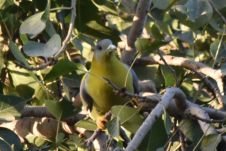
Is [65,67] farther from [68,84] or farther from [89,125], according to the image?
[68,84]

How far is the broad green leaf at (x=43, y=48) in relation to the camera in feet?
4.25

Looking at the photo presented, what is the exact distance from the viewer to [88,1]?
6.07 ft

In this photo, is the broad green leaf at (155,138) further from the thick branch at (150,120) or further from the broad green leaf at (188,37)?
the broad green leaf at (188,37)

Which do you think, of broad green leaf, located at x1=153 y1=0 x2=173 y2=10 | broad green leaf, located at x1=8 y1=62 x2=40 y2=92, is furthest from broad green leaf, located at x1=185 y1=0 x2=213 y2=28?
broad green leaf, located at x1=8 y1=62 x2=40 y2=92

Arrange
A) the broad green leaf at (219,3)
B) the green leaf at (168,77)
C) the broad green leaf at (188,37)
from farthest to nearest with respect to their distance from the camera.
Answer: the broad green leaf at (188,37) → the broad green leaf at (219,3) → the green leaf at (168,77)

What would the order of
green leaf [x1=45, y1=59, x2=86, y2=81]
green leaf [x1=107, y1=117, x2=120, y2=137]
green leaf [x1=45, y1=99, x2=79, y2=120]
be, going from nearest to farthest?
green leaf [x1=107, y1=117, x2=120, y2=137] < green leaf [x1=45, y1=59, x2=86, y2=81] < green leaf [x1=45, y1=99, x2=79, y2=120]

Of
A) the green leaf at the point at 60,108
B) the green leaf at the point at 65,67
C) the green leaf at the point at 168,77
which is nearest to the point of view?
the green leaf at the point at 65,67

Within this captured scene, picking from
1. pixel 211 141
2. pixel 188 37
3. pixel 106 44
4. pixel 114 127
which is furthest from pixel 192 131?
pixel 188 37

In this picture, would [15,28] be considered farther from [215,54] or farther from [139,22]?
[215,54]

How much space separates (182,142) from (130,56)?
23.0 inches

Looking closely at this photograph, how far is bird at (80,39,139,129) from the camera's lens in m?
1.86

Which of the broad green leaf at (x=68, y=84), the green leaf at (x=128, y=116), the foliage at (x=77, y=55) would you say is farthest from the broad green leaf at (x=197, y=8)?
the broad green leaf at (x=68, y=84)

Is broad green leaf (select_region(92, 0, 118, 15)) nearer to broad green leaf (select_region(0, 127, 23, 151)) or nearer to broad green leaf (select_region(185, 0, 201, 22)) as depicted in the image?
broad green leaf (select_region(185, 0, 201, 22))

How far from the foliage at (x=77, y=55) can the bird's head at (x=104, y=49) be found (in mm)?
23
